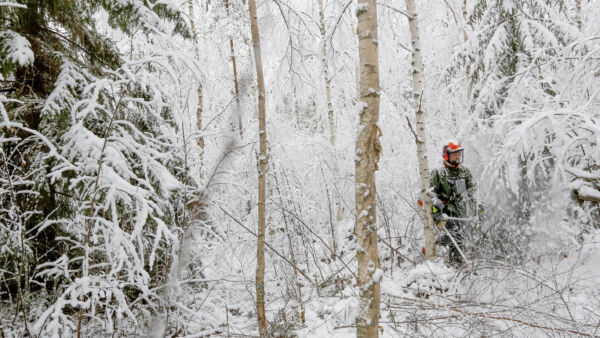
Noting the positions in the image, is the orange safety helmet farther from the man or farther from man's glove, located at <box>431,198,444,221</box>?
man's glove, located at <box>431,198,444,221</box>

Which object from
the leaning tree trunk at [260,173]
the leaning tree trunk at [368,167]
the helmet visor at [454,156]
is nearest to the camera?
the leaning tree trunk at [368,167]

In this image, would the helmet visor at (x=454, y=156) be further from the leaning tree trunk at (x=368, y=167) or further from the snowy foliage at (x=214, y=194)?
the leaning tree trunk at (x=368, y=167)

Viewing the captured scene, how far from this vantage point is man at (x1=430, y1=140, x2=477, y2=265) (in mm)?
4449

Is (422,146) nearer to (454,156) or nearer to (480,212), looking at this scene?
(454,156)

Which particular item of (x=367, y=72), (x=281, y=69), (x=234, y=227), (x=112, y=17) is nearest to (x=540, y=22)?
(x=281, y=69)

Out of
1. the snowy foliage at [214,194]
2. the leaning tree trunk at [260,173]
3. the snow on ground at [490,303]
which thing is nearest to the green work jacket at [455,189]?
the snowy foliage at [214,194]

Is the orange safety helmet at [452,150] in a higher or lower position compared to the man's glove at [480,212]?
higher

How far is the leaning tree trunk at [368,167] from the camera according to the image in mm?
2070

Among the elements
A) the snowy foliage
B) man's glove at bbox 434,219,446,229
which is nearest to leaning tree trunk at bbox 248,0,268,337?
the snowy foliage

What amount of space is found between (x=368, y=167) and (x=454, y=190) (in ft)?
10.2

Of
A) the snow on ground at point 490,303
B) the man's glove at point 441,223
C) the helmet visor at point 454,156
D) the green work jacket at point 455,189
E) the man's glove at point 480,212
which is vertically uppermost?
the helmet visor at point 454,156

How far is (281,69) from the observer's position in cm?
404

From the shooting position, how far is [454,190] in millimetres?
4562

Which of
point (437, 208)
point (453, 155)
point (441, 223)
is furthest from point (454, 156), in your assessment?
point (441, 223)
